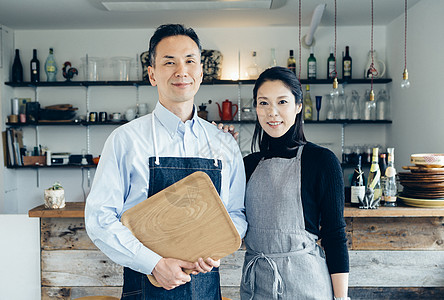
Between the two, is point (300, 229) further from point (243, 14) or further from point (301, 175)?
point (243, 14)

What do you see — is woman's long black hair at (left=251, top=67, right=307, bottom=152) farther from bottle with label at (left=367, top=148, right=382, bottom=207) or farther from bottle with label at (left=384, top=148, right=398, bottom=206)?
bottle with label at (left=384, top=148, right=398, bottom=206)

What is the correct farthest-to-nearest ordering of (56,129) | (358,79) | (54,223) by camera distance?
1. (56,129)
2. (358,79)
3. (54,223)

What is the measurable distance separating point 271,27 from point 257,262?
3530 mm

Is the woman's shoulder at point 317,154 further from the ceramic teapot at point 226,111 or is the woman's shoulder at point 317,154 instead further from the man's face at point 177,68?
the ceramic teapot at point 226,111

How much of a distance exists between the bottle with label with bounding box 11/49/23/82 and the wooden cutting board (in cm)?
390

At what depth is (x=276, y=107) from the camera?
1434 mm

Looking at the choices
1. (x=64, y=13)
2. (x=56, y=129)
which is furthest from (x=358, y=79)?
(x=56, y=129)

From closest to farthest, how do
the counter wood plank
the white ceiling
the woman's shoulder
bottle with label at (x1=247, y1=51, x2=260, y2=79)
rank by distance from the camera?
the woman's shoulder < the counter wood plank < the white ceiling < bottle with label at (x1=247, y1=51, x2=260, y2=79)

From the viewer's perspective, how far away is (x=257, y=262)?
1.44 meters

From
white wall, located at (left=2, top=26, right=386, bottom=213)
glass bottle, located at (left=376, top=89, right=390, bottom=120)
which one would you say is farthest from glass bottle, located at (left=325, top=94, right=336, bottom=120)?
glass bottle, located at (left=376, top=89, right=390, bottom=120)

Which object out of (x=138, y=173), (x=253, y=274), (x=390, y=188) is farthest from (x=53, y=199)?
(x=390, y=188)

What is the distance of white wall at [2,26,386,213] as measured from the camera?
4.47 m

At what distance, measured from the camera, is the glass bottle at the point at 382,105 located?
4250 millimetres

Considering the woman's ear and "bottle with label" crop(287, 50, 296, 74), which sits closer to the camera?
the woman's ear
